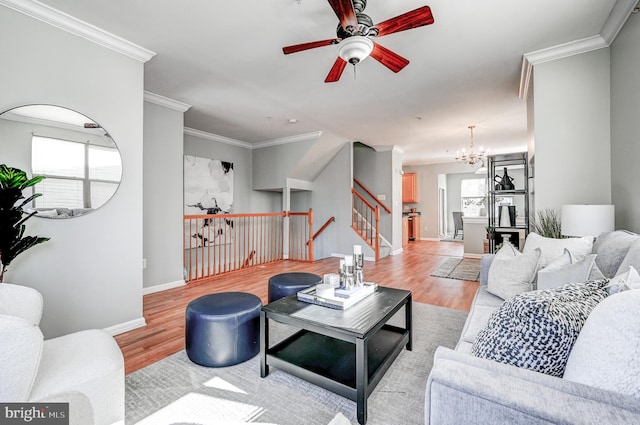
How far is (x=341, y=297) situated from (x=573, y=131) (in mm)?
2777

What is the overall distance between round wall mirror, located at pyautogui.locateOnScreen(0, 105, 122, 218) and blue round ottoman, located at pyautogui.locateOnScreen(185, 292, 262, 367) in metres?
1.39

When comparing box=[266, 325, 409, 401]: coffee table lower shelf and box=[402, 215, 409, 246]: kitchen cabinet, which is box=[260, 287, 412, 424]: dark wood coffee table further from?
box=[402, 215, 409, 246]: kitchen cabinet

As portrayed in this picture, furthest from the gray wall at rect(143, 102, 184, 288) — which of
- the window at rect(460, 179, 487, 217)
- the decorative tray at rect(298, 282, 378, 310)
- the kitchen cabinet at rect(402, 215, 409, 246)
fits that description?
the window at rect(460, 179, 487, 217)

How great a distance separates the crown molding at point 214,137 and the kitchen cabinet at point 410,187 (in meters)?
5.48

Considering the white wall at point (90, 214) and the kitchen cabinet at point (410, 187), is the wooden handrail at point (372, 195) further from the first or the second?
the white wall at point (90, 214)

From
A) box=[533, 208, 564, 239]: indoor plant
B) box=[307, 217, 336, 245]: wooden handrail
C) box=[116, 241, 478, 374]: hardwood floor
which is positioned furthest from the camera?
box=[307, 217, 336, 245]: wooden handrail

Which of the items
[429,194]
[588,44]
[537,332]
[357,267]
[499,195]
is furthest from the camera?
[429,194]

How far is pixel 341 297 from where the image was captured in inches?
75.4

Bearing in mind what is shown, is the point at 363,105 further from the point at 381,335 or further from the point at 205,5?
the point at 381,335

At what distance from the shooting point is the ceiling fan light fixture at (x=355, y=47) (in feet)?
6.39

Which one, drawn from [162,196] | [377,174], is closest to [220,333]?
[162,196]

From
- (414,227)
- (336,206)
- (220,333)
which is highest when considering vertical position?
(336,206)

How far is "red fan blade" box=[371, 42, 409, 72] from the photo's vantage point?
6.93 feet

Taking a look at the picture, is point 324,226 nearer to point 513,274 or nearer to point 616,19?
point 513,274
